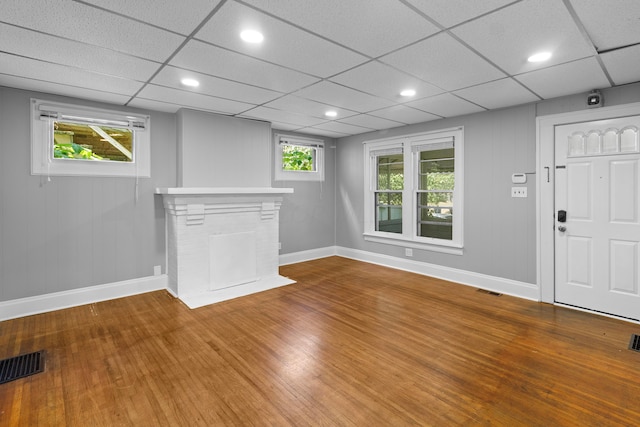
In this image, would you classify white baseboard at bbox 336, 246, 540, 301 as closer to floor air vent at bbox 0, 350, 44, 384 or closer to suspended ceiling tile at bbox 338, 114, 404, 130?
suspended ceiling tile at bbox 338, 114, 404, 130

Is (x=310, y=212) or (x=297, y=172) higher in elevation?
(x=297, y=172)

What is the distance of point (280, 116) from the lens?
4.55 meters

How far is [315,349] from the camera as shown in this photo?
8.89 feet

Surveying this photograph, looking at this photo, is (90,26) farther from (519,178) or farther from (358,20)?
(519,178)

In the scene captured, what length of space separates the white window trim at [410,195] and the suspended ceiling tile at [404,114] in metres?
0.29

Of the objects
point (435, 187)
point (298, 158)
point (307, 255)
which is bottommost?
point (307, 255)

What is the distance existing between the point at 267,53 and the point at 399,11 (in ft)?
3.45

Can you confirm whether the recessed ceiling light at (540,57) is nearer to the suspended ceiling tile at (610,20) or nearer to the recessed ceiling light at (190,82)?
the suspended ceiling tile at (610,20)

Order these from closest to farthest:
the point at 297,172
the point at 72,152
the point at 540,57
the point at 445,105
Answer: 1. the point at 540,57
2. the point at 72,152
3. the point at 445,105
4. the point at 297,172

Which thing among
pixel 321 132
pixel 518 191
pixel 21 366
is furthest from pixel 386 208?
pixel 21 366

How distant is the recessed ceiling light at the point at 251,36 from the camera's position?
7.06 feet

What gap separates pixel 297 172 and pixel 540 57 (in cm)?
404

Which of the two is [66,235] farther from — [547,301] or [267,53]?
[547,301]

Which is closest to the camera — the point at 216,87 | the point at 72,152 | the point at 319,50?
the point at 319,50
